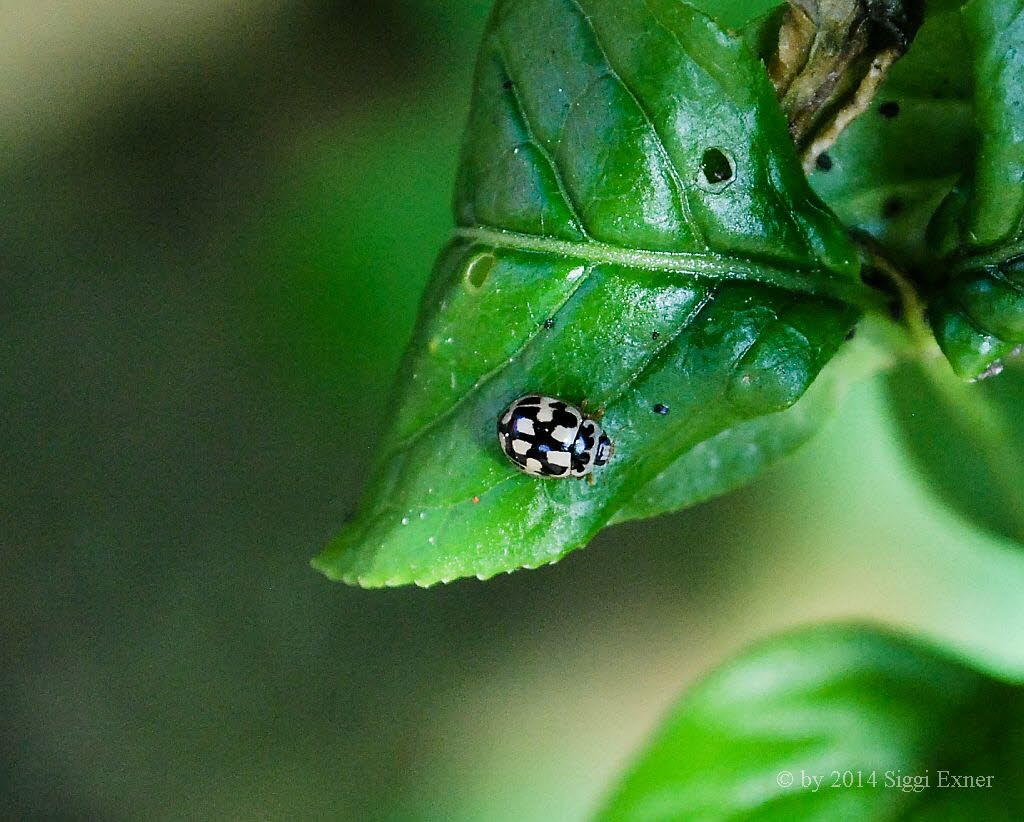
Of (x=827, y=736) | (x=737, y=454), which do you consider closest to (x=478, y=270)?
(x=737, y=454)

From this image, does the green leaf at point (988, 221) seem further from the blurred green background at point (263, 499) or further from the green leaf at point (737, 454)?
the blurred green background at point (263, 499)

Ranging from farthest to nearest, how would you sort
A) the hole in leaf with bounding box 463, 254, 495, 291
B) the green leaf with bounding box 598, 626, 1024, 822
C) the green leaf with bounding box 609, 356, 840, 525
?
1. the green leaf with bounding box 598, 626, 1024, 822
2. the green leaf with bounding box 609, 356, 840, 525
3. the hole in leaf with bounding box 463, 254, 495, 291

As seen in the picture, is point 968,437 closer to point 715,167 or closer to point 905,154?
point 905,154

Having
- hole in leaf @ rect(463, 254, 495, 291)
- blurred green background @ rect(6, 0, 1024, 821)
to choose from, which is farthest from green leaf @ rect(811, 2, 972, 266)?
blurred green background @ rect(6, 0, 1024, 821)

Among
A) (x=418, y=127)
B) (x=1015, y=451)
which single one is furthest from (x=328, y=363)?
(x=1015, y=451)

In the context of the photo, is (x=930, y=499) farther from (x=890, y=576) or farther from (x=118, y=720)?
(x=118, y=720)

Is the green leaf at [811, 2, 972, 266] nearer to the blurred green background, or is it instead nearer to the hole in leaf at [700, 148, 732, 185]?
the hole in leaf at [700, 148, 732, 185]

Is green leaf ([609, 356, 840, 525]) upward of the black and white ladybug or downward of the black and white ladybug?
upward
